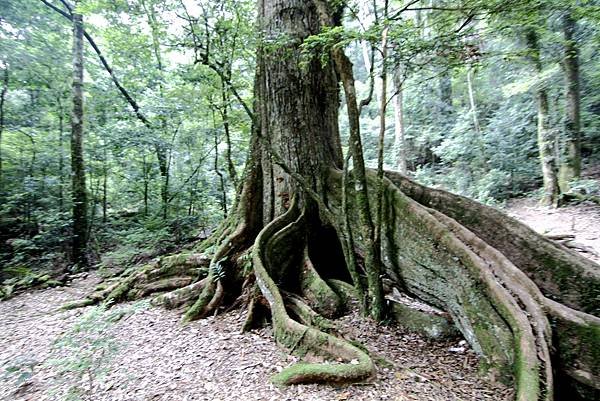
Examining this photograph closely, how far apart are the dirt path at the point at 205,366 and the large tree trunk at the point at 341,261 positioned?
22 cm

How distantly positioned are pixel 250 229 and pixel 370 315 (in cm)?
258

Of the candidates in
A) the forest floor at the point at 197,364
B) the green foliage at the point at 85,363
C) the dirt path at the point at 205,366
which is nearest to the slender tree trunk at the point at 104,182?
the forest floor at the point at 197,364

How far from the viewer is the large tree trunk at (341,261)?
2936mm

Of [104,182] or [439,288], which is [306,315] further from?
Answer: [104,182]

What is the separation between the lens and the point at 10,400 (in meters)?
3.80

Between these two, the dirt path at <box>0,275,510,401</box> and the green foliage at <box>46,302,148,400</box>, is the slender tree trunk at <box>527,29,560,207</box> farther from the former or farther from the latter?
the green foliage at <box>46,302,148,400</box>

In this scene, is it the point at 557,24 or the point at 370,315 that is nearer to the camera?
the point at 370,315

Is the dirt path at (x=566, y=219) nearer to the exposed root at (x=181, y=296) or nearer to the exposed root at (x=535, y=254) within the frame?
the exposed root at (x=535, y=254)

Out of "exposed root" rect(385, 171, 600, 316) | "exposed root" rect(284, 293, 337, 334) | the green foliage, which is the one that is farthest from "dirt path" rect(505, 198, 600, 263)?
the green foliage

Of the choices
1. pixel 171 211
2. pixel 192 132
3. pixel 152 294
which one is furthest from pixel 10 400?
pixel 192 132

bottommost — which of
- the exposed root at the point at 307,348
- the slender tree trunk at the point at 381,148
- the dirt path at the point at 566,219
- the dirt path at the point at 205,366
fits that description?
the dirt path at the point at 205,366

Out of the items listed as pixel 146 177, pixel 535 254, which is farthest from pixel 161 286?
pixel 535 254

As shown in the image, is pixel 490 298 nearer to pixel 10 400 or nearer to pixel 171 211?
pixel 10 400

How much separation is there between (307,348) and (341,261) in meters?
2.24
